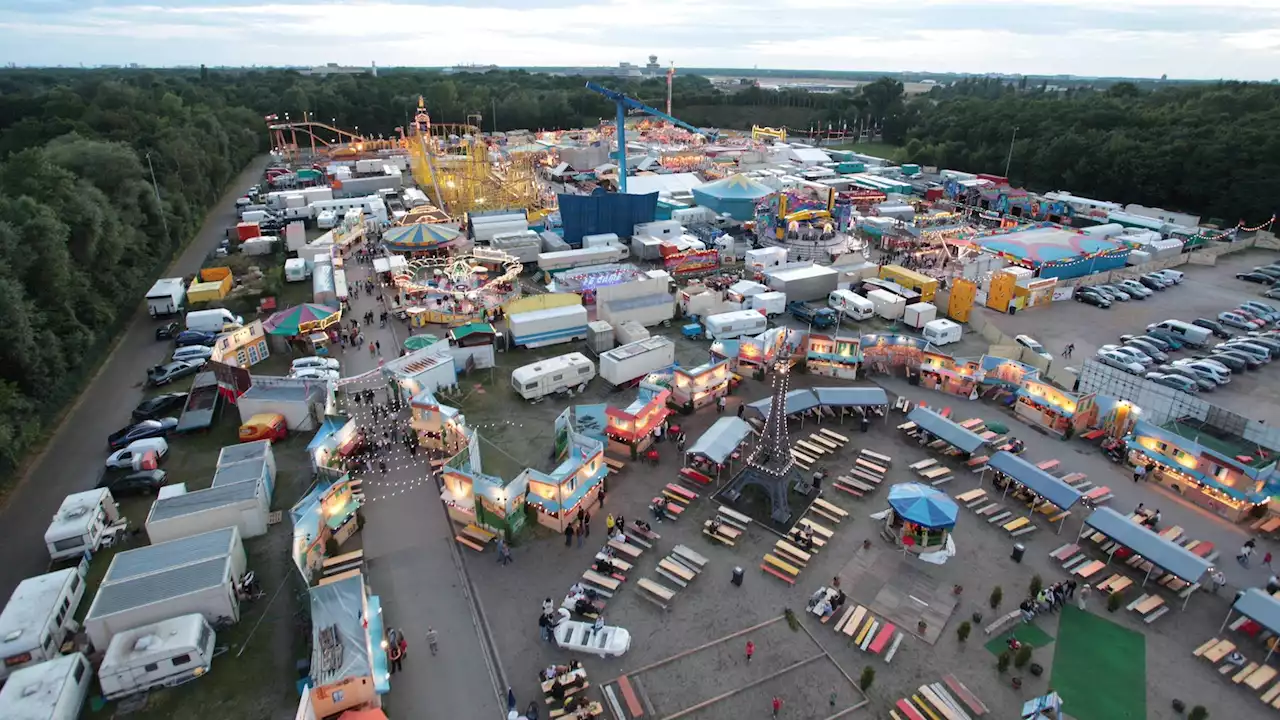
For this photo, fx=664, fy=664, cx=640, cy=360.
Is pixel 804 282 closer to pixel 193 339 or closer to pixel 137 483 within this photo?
pixel 137 483

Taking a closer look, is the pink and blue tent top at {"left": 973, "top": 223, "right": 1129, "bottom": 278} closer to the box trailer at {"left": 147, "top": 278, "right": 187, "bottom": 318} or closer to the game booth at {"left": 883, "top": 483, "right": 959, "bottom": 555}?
the game booth at {"left": 883, "top": 483, "right": 959, "bottom": 555}

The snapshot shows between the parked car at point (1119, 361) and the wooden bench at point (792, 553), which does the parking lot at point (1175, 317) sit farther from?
the wooden bench at point (792, 553)

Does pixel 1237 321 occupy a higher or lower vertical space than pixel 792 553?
higher

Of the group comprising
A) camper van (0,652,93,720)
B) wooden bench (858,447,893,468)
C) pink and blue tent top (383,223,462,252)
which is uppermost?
pink and blue tent top (383,223,462,252)

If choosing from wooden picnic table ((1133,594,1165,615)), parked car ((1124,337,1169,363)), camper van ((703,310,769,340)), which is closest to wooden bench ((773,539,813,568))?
wooden picnic table ((1133,594,1165,615))

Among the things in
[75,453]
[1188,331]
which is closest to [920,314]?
[1188,331]

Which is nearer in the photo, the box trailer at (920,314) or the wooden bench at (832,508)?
the wooden bench at (832,508)

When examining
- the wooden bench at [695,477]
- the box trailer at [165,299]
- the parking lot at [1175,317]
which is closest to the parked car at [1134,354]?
the parking lot at [1175,317]
